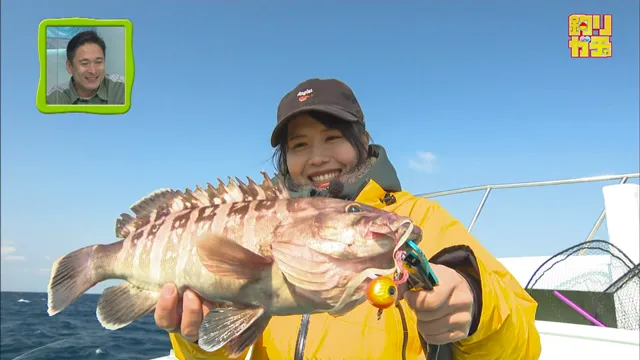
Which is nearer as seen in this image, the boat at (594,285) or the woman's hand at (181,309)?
the woman's hand at (181,309)

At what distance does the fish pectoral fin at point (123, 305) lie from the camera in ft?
7.28

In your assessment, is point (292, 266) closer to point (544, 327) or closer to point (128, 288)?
point (128, 288)

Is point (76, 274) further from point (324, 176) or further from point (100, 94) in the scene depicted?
point (100, 94)

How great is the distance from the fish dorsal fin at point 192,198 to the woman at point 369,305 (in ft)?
1.68

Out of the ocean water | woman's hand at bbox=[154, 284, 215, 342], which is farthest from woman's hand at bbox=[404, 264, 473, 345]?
the ocean water

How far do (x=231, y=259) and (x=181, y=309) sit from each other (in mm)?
529

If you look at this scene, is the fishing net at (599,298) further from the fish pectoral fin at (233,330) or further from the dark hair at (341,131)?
the fish pectoral fin at (233,330)

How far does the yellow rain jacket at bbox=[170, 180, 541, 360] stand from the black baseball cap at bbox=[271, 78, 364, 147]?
769 millimetres

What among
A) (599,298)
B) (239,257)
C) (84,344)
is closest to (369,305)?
(239,257)

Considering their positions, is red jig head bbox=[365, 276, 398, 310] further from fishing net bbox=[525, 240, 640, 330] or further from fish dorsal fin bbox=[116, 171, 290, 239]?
fishing net bbox=[525, 240, 640, 330]

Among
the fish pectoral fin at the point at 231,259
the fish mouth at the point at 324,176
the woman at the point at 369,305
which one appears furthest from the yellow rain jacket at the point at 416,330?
the fish pectoral fin at the point at 231,259

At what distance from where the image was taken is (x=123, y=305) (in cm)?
228

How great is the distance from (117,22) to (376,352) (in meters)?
4.62

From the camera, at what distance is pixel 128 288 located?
7.71 ft
